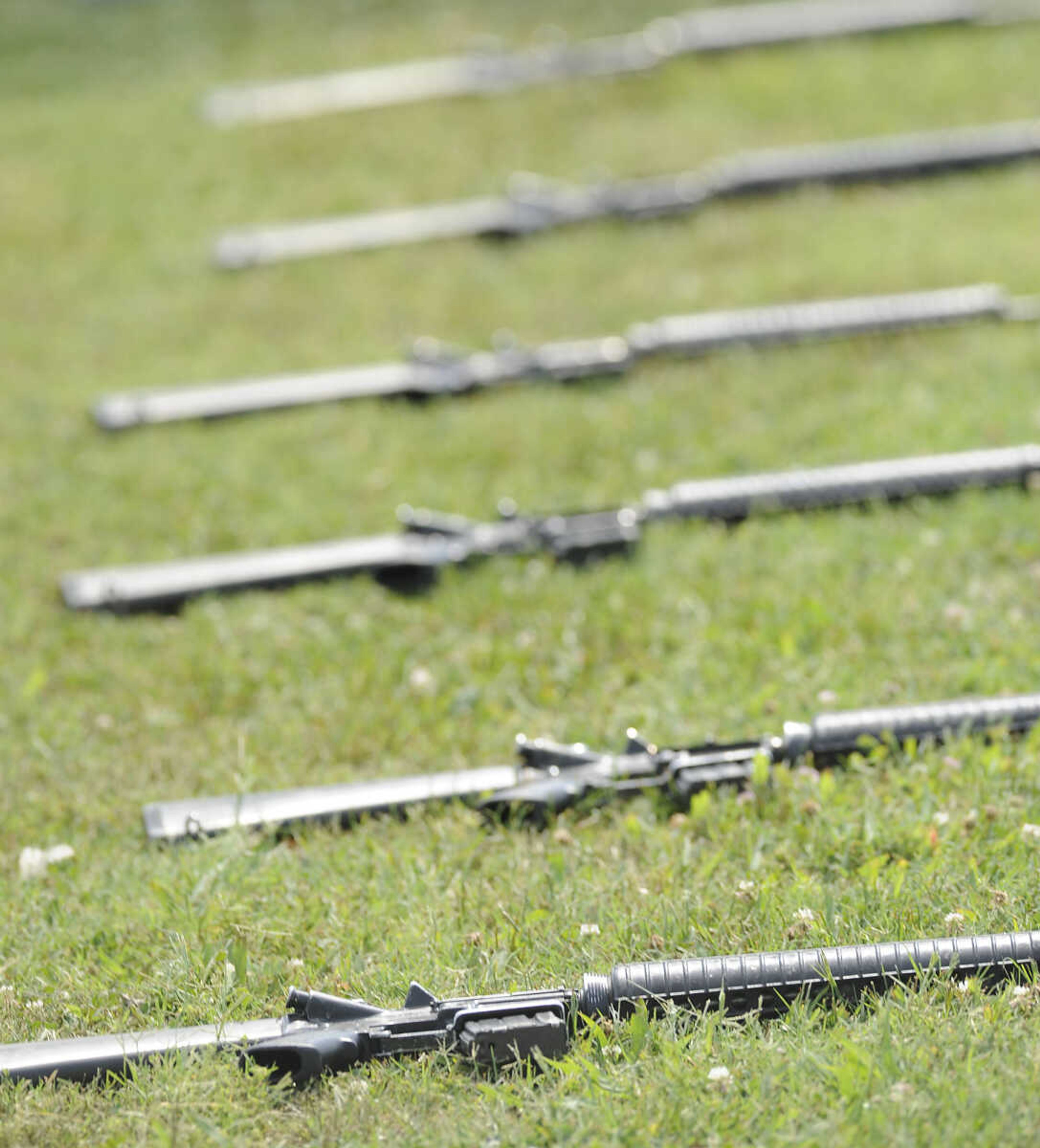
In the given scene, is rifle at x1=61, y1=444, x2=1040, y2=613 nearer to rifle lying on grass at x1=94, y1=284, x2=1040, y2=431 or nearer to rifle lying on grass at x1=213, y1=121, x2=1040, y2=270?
rifle lying on grass at x1=94, y1=284, x2=1040, y2=431

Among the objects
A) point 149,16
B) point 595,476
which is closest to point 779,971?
point 595,476

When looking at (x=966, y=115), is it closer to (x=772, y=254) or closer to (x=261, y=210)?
(x=772, y=254)

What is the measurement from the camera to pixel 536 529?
4980 millimetres

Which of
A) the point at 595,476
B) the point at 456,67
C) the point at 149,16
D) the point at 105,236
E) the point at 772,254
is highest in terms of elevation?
the point at 149,16

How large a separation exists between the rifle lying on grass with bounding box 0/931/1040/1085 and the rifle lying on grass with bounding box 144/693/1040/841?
79 cm

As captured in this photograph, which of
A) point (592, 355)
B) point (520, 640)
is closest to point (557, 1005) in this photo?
point (520, 640)

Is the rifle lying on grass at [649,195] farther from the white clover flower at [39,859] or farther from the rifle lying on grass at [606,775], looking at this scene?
the white clover flower at [39,859]

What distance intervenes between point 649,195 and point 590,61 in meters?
2.15

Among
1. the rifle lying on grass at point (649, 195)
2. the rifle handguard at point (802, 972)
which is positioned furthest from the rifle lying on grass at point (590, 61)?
the rifle handguard at point (802, 972)

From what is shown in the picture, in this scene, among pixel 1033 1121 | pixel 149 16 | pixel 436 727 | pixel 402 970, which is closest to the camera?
pixel 1033 1121

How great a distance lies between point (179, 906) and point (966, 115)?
267 inches

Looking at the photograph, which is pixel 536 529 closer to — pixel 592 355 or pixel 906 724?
pixel 592 355

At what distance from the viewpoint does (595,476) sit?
5.49 metres

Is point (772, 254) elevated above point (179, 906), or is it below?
above
